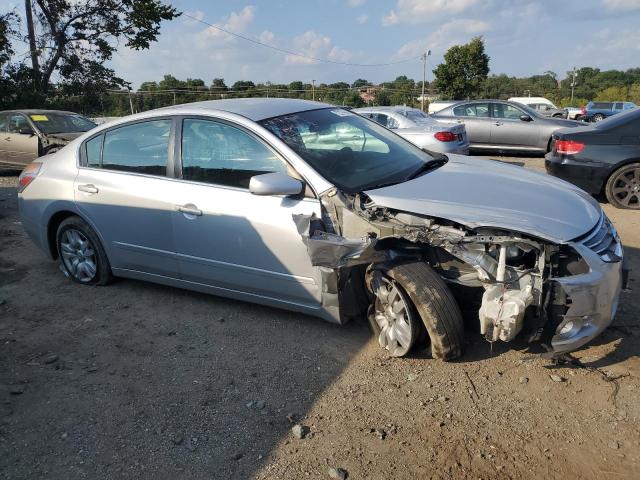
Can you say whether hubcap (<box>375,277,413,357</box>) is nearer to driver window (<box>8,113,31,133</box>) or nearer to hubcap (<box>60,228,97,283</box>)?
hubcap (<box>60,228,97,283</box>)

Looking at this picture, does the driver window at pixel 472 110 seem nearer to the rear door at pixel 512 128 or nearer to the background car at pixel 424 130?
the rear door at pixel 512 128

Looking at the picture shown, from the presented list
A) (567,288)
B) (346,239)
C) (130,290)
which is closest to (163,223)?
(130,290)

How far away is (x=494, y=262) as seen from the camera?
310cm

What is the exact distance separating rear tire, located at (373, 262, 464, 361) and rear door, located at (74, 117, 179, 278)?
1958 mm

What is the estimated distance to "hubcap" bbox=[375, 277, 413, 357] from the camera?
3.37 meters

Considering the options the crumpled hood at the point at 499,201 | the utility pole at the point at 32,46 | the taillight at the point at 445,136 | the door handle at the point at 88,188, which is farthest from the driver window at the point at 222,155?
the utility pole at the point at 32,46

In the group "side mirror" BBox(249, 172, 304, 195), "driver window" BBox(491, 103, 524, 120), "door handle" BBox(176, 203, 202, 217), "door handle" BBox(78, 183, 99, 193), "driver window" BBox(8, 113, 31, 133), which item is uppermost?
"driver window" BBox(8, 113, 31, 133)

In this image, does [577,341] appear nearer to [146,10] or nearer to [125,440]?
[125,440]

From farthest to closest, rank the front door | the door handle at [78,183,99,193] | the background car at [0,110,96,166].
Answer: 1. the background car at [0,110,96,166]
2. the door handle at [78,183,99,193]
3. the front door

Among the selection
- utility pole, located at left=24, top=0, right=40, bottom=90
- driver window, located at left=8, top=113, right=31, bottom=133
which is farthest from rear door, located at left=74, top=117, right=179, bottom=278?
utility pole, located at left=24, top=0, right=40, bottom=90

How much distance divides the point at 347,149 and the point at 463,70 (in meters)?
37.7

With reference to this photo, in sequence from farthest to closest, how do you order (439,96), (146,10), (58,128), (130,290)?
(439,96)
(146,10)
(58,128)
(130,290)

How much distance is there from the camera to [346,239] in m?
3.35

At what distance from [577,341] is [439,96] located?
3958 centimetres
